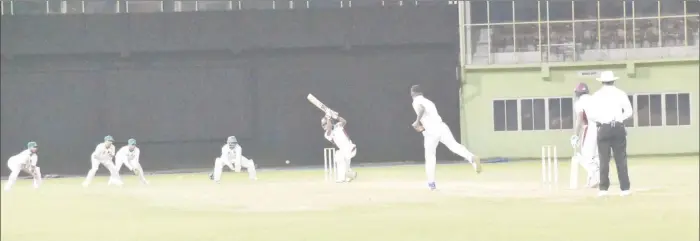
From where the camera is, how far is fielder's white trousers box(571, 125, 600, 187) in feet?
38.9

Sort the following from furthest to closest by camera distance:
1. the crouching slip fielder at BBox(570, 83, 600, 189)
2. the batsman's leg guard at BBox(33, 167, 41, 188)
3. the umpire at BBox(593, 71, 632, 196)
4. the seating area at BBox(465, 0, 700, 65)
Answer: the seating area at BBox(465, 0, 700, 65)
the batsman's leg guard at BBox(33, 167, 41, 188)
the crouching slip fielder at BBox(570, 83, 600, 189)
the umpire at BBox(593, 71, 632, 196)

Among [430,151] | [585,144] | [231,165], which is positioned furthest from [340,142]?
[585,144]

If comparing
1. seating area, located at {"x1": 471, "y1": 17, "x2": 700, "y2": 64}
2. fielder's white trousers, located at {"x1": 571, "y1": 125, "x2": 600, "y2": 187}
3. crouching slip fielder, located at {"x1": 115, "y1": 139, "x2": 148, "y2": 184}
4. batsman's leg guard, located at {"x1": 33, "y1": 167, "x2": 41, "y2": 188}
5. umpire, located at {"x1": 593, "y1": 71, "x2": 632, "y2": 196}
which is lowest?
batsman's leg guard, located at {"x1": 33, "y1": 167, "x2": 41, "y2": 188}

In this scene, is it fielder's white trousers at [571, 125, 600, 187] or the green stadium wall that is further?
the green stadium wall

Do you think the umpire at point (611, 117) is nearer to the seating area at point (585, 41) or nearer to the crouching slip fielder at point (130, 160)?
the crouching slip fielder at point (130, 160)

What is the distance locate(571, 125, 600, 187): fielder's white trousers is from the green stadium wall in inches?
499

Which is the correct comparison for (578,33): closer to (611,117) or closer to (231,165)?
(231,165)

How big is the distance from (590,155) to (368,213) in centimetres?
345

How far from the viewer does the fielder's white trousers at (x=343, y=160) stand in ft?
50.6

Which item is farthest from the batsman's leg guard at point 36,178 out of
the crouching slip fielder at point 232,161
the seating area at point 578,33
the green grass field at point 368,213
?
the seating area at point 578,33

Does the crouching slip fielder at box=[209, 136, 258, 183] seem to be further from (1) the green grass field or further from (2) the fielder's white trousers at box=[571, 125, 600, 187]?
(2) the fielder's white trousers at box=[571, 125, 600, 187]

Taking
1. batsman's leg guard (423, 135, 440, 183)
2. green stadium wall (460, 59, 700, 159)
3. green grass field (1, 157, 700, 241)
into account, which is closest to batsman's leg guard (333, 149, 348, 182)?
green grass field (1, 157, 700, 241)

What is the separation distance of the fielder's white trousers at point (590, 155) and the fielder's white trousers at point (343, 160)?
161 inches

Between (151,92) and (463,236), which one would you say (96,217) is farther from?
(151,92)
